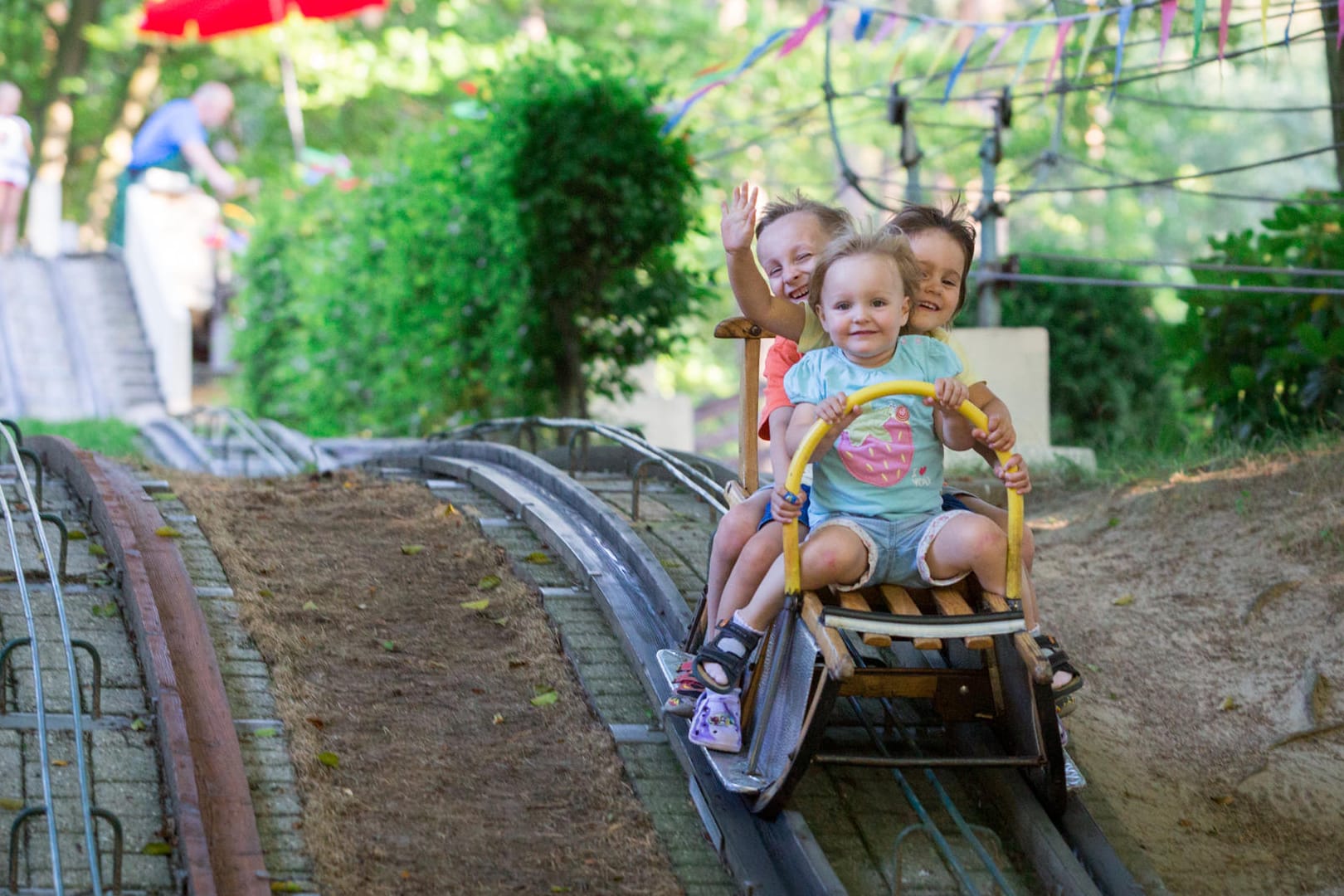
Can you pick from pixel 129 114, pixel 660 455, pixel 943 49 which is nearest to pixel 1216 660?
pixel 660 455

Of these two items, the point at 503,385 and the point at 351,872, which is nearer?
the point at 351,872

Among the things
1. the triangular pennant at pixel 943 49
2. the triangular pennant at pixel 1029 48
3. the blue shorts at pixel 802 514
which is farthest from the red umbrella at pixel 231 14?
the blue shorts at pixel 802 514

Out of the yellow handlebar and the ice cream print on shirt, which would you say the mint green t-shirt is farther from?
the yellow handlebar

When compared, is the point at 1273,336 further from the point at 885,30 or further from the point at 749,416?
the point at 749,416

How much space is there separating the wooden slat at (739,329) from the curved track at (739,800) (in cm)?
96

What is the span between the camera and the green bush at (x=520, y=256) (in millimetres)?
10234

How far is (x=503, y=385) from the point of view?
10.8 metres

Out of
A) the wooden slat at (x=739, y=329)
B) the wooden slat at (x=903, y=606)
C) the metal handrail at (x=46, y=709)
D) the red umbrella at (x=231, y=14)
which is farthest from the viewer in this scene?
the red umbrella at (x=231, y=14)

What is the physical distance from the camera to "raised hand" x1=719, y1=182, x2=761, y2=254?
13.5 feet

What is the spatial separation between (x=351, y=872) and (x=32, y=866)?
73 centimetres

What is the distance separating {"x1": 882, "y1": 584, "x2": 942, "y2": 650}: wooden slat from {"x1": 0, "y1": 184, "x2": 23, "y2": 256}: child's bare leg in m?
15.8

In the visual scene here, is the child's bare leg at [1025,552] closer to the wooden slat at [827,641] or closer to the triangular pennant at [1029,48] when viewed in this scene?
the wooden slat at [827,641]

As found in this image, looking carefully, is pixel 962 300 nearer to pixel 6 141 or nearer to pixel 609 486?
pixel 609 486

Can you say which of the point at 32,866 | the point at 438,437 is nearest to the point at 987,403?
the point at 32,866
